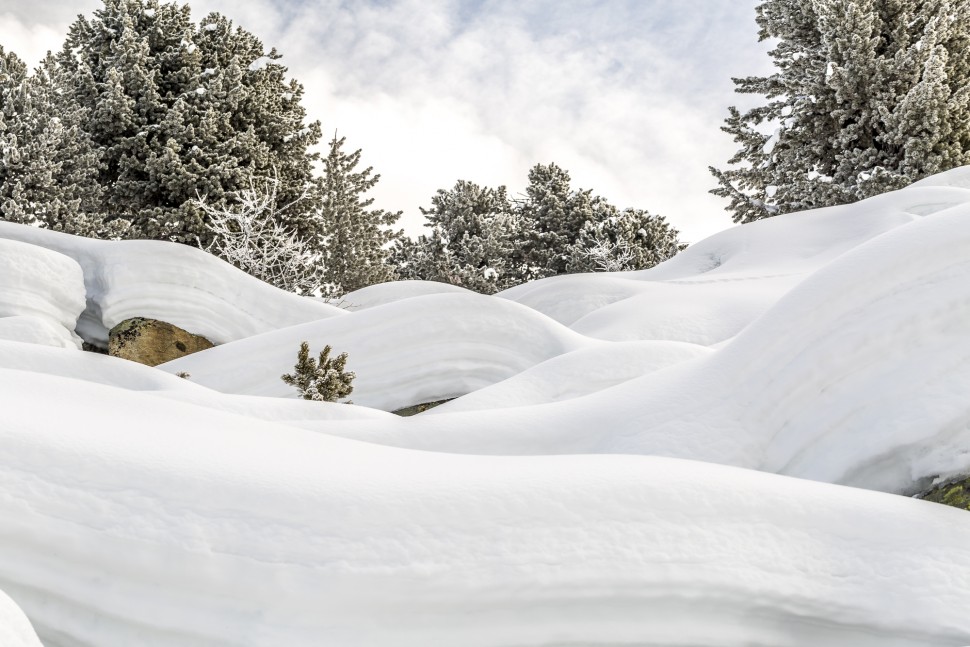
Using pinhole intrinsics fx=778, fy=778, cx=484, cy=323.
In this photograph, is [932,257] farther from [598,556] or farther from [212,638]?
[212,638]

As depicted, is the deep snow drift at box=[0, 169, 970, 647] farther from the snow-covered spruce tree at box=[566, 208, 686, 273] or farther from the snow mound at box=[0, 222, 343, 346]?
the snow-covered spruce tree at box=[566, 208, 686, 273]

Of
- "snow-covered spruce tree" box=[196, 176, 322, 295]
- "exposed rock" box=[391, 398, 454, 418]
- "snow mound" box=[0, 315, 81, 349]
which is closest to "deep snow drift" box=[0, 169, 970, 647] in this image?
"exposed rock" box=[391, 398, 454, 418]

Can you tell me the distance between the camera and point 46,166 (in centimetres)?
1420

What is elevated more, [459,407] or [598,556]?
[459,407]

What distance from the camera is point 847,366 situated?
262cm

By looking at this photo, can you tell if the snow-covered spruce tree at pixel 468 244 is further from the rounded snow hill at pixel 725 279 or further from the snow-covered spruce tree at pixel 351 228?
the rounded snow hill at pixel 725 279

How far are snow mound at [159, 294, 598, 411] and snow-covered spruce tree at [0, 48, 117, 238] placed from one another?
10711 mm

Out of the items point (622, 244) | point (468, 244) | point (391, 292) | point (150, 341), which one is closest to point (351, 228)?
point (468, 244)

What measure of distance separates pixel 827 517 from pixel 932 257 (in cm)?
121

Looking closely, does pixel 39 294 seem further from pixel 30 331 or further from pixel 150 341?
pixel 150 341

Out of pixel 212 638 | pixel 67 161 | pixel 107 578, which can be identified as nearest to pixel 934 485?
pixel 212 638

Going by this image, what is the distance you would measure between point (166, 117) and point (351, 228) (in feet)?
20.7

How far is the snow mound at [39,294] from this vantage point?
221 inches

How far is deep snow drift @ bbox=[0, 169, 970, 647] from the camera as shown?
61.1 inches
